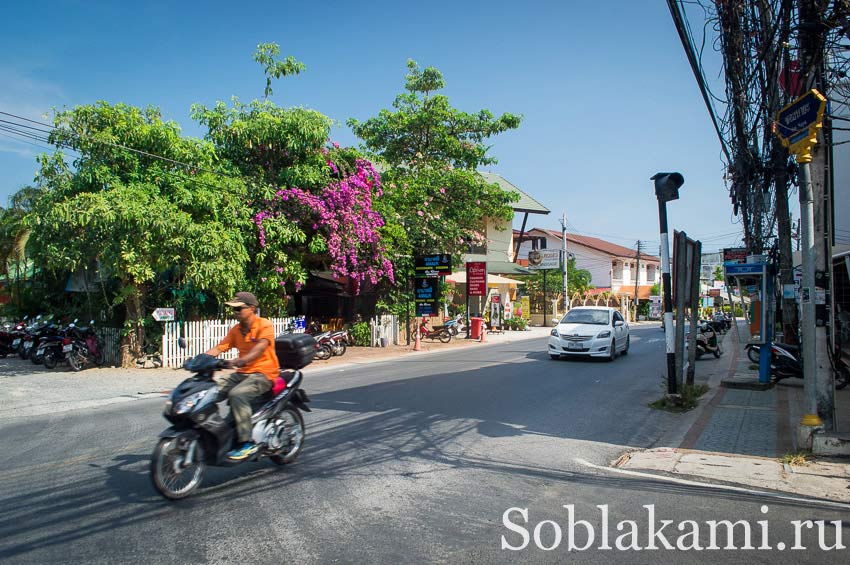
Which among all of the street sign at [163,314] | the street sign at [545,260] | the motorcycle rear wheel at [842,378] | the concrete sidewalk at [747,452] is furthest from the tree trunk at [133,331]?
the street sign at [545,260]

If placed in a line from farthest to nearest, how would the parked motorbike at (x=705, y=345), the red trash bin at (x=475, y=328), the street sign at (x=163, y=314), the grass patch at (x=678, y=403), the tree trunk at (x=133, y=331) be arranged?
the red trash bin at (x=475, y=328)
the parked motorbike at (x=705, y=345)
the tree trunk at (x=133, y=331)
the street sign at (x=163, y=314)
the grass patch at (x=678, y=403)

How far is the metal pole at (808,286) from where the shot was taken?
7246 millimetres

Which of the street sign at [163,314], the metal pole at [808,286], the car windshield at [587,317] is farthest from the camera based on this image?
the car windshield at [587,317]

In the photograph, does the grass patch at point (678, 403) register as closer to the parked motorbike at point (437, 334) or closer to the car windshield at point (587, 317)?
the car windshield at point (587, 317)

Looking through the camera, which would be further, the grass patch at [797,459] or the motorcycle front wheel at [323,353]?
the motorcycle front wheel at [323,353]

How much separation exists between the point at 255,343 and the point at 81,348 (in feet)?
39.4

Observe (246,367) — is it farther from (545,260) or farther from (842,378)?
(545,260)

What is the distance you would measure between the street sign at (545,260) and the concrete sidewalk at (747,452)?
30.4 m

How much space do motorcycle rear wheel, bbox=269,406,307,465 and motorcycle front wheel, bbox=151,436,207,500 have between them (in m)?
0.94

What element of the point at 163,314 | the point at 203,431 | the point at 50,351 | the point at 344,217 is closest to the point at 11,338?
the point at 50,351

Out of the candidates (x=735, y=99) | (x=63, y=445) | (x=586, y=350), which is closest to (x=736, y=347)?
(x=586, y=350)

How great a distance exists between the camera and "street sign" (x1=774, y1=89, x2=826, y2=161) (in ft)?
22.0

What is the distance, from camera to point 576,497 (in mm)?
5539

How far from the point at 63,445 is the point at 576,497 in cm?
616
